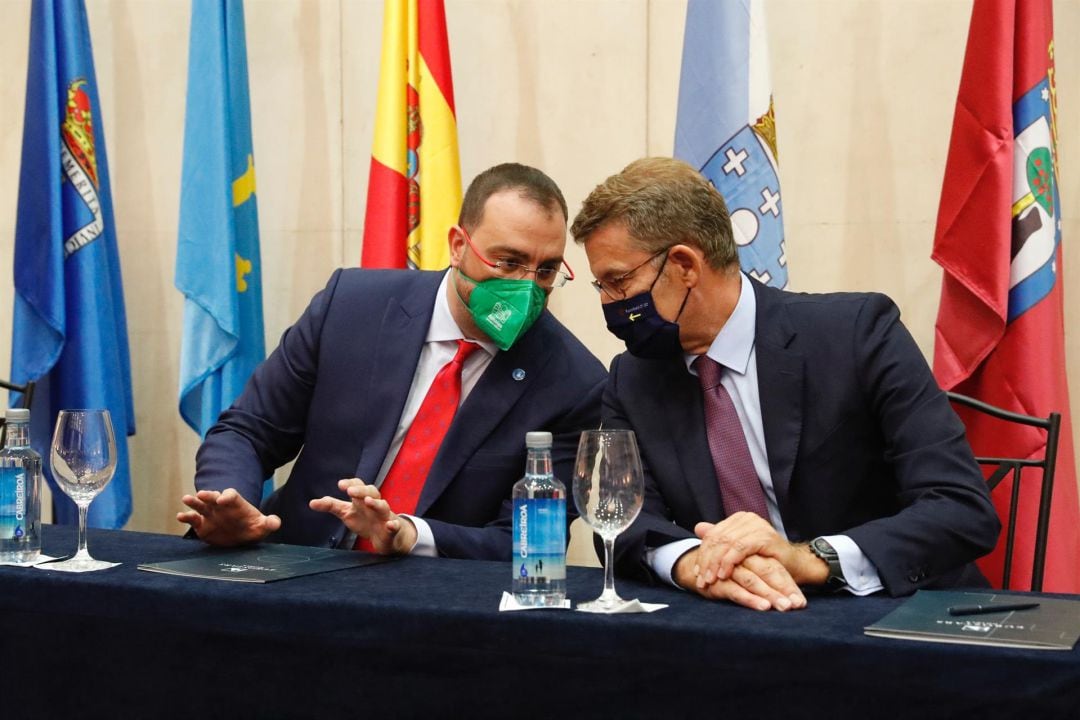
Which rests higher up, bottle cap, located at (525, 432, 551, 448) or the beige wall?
the beige wall

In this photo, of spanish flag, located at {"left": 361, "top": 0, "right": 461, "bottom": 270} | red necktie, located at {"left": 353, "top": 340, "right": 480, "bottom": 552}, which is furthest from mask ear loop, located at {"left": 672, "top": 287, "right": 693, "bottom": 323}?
spanish flag, located at {"left": 361, "top": 0, "right": 461, "bottom": 270}

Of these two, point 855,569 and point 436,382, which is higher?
point 436,382

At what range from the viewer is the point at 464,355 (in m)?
2.50

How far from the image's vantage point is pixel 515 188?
240 centimetres

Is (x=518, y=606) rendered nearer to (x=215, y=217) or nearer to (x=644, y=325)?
(x=644, y=325)

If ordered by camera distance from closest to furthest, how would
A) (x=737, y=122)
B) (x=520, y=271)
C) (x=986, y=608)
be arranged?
(x=986, y=608) < (x=520, y=271) < (x=737, y=122)

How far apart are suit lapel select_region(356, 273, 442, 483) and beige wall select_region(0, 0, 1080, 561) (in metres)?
1.39

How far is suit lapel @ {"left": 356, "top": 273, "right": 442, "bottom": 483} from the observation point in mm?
2451

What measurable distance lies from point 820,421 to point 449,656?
875 mm

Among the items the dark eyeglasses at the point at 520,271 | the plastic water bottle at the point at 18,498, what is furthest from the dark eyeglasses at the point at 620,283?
the plastic water bottle at the point at 18,498

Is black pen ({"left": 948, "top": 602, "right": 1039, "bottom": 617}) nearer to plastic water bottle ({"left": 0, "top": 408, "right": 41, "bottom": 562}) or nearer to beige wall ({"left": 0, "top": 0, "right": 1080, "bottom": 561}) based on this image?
plastic water bottle ({"left": 0, "top": 408, "right": 41, "bottom": 562})

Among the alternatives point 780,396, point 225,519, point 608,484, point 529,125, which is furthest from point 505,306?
point 529,125

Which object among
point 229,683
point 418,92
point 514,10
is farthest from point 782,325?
point 514,10

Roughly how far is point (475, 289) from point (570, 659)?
114 cm
